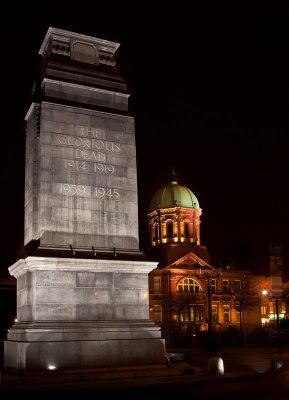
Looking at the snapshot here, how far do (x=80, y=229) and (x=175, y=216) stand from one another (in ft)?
256

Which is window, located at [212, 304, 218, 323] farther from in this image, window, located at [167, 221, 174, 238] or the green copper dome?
the green copper dome

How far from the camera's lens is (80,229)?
23.7m

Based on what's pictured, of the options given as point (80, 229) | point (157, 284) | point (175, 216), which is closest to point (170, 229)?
point (175, 216)

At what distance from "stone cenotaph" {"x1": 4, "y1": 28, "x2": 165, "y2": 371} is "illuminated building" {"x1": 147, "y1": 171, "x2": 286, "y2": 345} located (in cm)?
6883

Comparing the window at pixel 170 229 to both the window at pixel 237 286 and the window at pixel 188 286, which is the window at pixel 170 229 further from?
the window at pixel 237 286

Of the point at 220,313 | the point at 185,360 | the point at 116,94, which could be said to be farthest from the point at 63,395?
the point at 220,313

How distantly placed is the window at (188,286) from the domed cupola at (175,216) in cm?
724

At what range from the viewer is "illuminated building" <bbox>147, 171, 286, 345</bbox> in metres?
95.0

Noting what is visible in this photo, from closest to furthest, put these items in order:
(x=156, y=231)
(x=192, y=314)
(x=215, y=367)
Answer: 1. (x=215, y=367)
2. (x=192, y=314)
3. (x=156, y=231)

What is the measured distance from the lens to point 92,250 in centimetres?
2338

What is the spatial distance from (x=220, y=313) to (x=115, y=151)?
3119 inches

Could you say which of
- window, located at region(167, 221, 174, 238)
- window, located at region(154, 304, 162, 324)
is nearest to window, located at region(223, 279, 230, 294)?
window, located at region(167, 221, 174, 238)

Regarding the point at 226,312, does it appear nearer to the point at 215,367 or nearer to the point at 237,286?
the point at 237,286

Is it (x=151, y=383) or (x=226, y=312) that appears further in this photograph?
(x=226, y=312)
